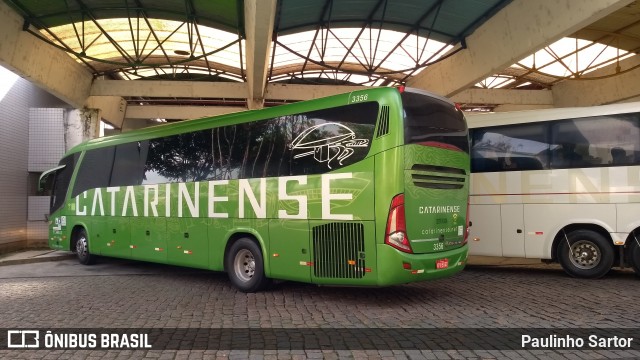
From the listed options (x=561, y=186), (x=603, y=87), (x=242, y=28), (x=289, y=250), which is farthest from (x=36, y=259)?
(x=603, y=87)

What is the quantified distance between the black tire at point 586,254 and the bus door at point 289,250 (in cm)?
568

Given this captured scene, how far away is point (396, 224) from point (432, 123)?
5.67 ft

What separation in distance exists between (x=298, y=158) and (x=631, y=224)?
649 centimetres

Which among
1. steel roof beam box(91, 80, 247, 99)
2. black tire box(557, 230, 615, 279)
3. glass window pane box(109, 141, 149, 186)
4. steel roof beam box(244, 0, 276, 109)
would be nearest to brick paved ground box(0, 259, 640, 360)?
black tire box(557, 230, 615, 279)

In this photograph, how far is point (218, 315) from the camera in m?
6.59

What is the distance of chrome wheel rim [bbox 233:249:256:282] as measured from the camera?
8.36 metres

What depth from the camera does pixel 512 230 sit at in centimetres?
1024

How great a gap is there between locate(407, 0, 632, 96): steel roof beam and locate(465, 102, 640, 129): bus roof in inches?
76.9

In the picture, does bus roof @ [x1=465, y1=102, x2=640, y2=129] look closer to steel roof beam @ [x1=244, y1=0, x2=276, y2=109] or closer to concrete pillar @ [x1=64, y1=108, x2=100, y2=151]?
steel roof beam @ [x1=244, y1=0, x2=276, y2=109]

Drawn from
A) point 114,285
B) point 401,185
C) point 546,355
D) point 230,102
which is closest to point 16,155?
point 114,285

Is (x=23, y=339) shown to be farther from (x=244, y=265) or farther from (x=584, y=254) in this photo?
(x=584, y=254)

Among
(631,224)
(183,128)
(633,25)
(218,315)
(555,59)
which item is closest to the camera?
(218,315)

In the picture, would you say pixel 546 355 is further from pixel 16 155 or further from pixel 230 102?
pixel 230 102

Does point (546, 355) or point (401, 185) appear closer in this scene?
point (546, 355)
